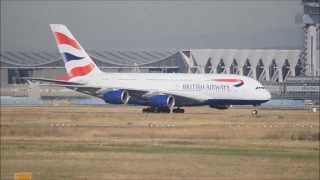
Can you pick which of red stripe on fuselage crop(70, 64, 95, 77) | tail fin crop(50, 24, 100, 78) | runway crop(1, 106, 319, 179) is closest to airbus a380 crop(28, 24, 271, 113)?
red stripe on fuselage crop(70, 64, 95, 77)

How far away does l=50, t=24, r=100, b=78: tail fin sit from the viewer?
88125 millimetres

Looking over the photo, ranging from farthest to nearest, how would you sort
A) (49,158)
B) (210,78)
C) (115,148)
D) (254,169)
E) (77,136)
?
(210,78) → (77,136) → (115,148) → (49,158) → (254,169)

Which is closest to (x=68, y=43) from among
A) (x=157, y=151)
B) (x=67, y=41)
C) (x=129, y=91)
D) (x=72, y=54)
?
(x=67, y=41)

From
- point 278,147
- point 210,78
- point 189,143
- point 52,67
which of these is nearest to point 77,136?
point 189,143

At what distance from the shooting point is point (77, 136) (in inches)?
1892

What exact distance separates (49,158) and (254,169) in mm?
8347

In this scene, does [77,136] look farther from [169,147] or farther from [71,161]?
[71,161]

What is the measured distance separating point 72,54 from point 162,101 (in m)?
13.6

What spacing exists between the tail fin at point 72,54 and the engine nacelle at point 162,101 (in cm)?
965

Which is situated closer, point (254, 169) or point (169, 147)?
point (254, 169)

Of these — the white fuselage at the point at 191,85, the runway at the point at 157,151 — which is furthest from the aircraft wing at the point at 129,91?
the runway at the point at 157,151

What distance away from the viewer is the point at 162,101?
7988 cm

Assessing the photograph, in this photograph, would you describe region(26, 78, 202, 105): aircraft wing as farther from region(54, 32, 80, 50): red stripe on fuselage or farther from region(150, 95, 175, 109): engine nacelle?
region(54, 32, 80, 50): red stripe on fuselage

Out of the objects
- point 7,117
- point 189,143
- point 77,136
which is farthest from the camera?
point 7,117
